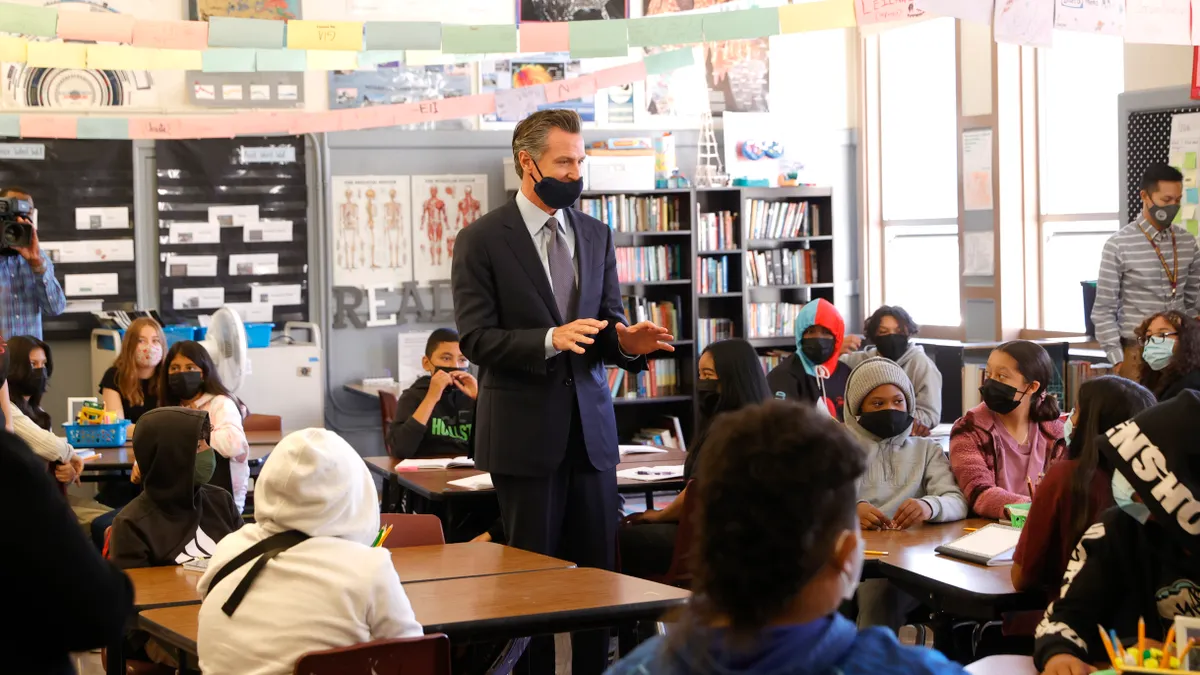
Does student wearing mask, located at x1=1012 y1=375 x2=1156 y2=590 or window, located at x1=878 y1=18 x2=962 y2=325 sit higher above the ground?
window, located at x1=878 y1=18 x2=962 y2=325

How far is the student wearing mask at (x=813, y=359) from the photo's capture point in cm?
602

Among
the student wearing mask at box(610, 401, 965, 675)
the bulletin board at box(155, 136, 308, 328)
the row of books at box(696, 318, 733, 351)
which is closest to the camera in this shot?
the student wearing mask at box(610, 401, 965, 675)

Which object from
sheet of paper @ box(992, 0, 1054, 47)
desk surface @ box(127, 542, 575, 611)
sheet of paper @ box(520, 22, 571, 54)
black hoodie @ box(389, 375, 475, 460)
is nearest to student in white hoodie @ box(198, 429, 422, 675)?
desk surface @ box(127, 542, 575, 611)

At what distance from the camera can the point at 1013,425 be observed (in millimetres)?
4227

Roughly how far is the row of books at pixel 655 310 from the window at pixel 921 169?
1.64 m

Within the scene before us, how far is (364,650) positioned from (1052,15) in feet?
9.51

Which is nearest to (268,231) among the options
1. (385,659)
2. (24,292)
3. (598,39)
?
(24,292)

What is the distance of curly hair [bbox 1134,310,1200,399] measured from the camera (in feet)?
16.3

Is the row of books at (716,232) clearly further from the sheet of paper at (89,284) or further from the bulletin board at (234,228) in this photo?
the sheet of paper at (89,284)

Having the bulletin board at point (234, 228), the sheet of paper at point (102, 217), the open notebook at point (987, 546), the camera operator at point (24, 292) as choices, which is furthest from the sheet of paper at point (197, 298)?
the open notebook at point (987, 546)

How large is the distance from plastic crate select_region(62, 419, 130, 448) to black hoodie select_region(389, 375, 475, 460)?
1321mm

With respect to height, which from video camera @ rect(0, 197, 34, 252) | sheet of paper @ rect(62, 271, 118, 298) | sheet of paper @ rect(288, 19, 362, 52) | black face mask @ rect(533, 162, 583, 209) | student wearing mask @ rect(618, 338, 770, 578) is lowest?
student wearing mask @ rect(618, 338, 770, 578)

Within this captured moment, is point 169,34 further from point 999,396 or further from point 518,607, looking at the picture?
point 518,607

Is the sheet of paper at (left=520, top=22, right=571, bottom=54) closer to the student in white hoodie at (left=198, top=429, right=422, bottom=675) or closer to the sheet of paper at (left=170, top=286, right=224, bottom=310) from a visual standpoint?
the sheet of paper at (left=170, top=286, right=224, bottom=310)
